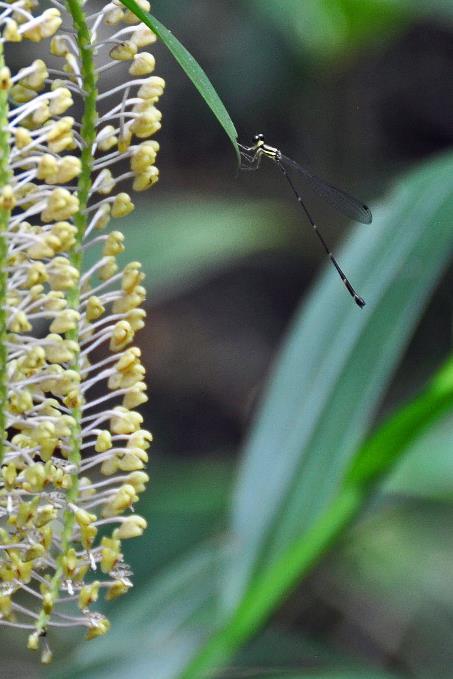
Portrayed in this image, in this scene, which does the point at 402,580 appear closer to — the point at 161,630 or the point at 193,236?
the point at 161,630

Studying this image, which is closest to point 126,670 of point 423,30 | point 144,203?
point 144,203

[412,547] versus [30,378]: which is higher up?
[30,378]

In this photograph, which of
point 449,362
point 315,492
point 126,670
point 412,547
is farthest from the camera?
point 412,547

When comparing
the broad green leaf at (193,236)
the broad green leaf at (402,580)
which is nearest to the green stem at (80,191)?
the broad green leaf at (193,236)

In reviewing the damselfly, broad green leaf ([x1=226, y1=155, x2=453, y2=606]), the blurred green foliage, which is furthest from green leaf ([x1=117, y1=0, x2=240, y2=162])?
broad green leaf ([x1=226, y1=155, x2=453, y2=606])

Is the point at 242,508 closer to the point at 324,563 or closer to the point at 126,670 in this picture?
the point at 126,670

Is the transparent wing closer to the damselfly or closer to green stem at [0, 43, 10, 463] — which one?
the damselfly

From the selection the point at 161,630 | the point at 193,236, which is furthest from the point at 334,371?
the point at 193,236
